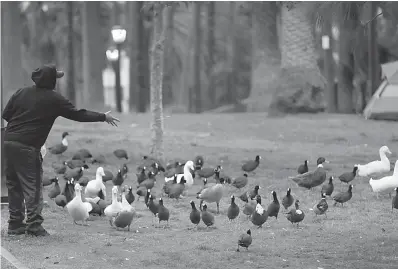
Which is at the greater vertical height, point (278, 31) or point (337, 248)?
point (278, 31)

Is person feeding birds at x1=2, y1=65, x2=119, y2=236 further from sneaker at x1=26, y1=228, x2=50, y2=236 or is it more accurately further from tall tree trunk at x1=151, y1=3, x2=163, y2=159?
tall tree trunk at x1=151, y1=3, x2=163, y2=159

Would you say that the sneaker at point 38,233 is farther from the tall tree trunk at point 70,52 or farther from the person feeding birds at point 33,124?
the tall tree trunk at point 70,52

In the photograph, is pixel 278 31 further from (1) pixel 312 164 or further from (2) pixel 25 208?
(2) pixel 25 208

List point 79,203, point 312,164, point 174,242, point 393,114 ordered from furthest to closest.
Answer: point 393,114 < point 312,164 < point 79,203 < point 174,242

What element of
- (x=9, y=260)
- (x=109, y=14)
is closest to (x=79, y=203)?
(x=9, y=260)

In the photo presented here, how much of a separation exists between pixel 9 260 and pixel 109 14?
146 ft

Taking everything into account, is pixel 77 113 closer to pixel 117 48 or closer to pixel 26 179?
pixel 26 179

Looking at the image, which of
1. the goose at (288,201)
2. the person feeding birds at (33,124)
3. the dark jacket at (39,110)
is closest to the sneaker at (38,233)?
the person feeding birds at (33,124)

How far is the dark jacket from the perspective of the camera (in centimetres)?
1028

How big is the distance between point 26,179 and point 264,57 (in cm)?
2156

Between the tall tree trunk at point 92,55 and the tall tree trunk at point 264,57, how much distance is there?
305 inches

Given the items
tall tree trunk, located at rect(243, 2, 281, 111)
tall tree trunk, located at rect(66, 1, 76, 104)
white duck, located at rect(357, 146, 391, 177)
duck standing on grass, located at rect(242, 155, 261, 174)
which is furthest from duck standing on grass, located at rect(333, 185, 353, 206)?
tall tree trunk, located at rect(66, 1, 76, 104)

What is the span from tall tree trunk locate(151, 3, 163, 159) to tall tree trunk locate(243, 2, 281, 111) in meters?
11.5

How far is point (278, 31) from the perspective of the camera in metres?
32.0
